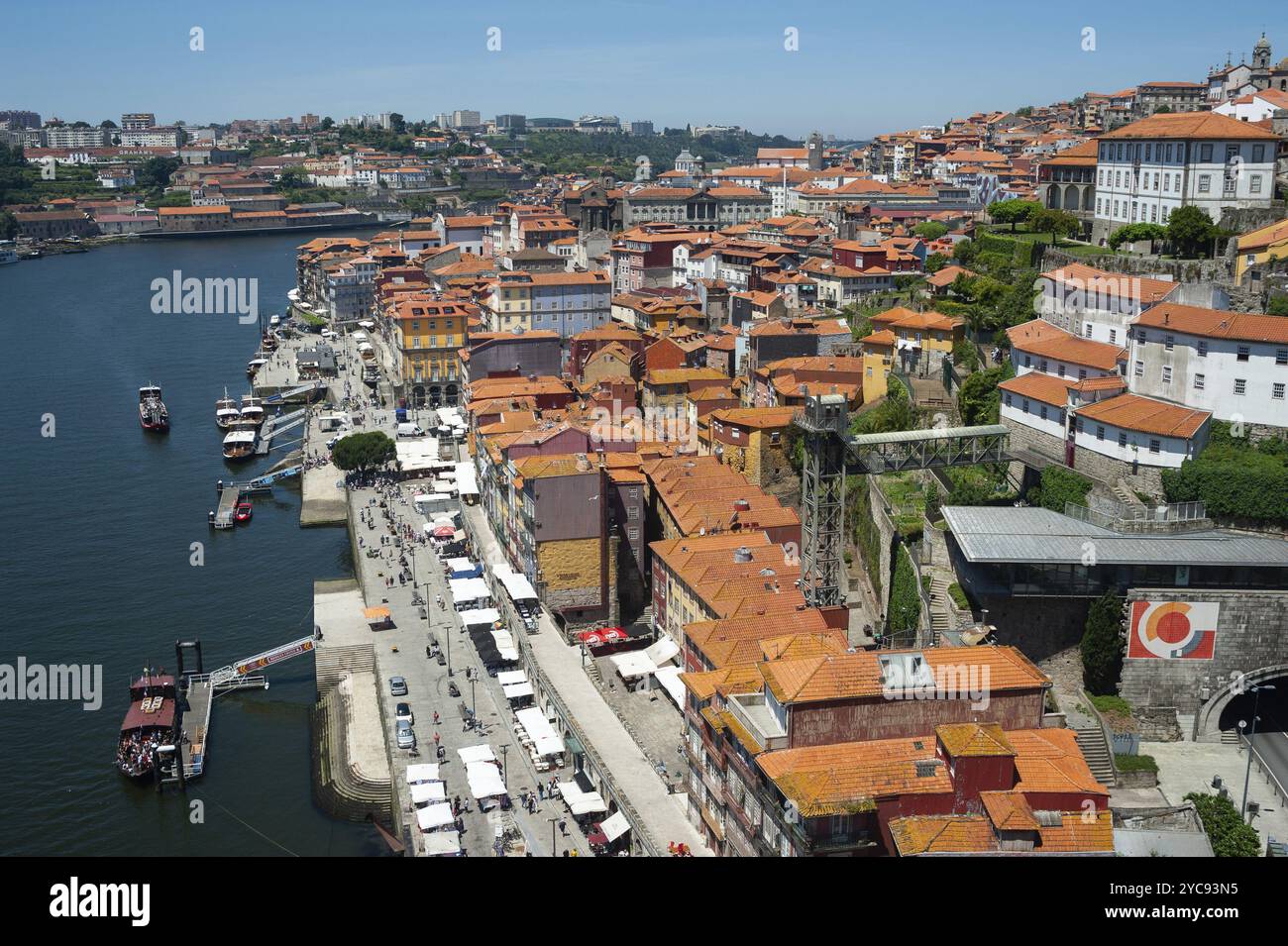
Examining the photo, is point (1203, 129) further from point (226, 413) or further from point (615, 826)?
point (226, 413)

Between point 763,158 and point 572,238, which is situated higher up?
point 763,158

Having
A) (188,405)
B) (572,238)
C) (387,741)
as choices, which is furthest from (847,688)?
(572,238)

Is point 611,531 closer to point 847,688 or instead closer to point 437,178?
point 847,688

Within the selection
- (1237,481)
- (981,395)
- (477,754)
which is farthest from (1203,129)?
(477,754)

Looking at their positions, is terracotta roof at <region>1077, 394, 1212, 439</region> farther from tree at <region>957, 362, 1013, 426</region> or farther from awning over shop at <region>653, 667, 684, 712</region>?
awning over shop at <region>653, 667, 684, 712</region>

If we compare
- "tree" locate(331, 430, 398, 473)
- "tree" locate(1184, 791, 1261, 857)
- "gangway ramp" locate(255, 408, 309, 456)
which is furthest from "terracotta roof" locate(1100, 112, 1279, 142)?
"gangway ramp" locate(255, 408, 309, 456)
